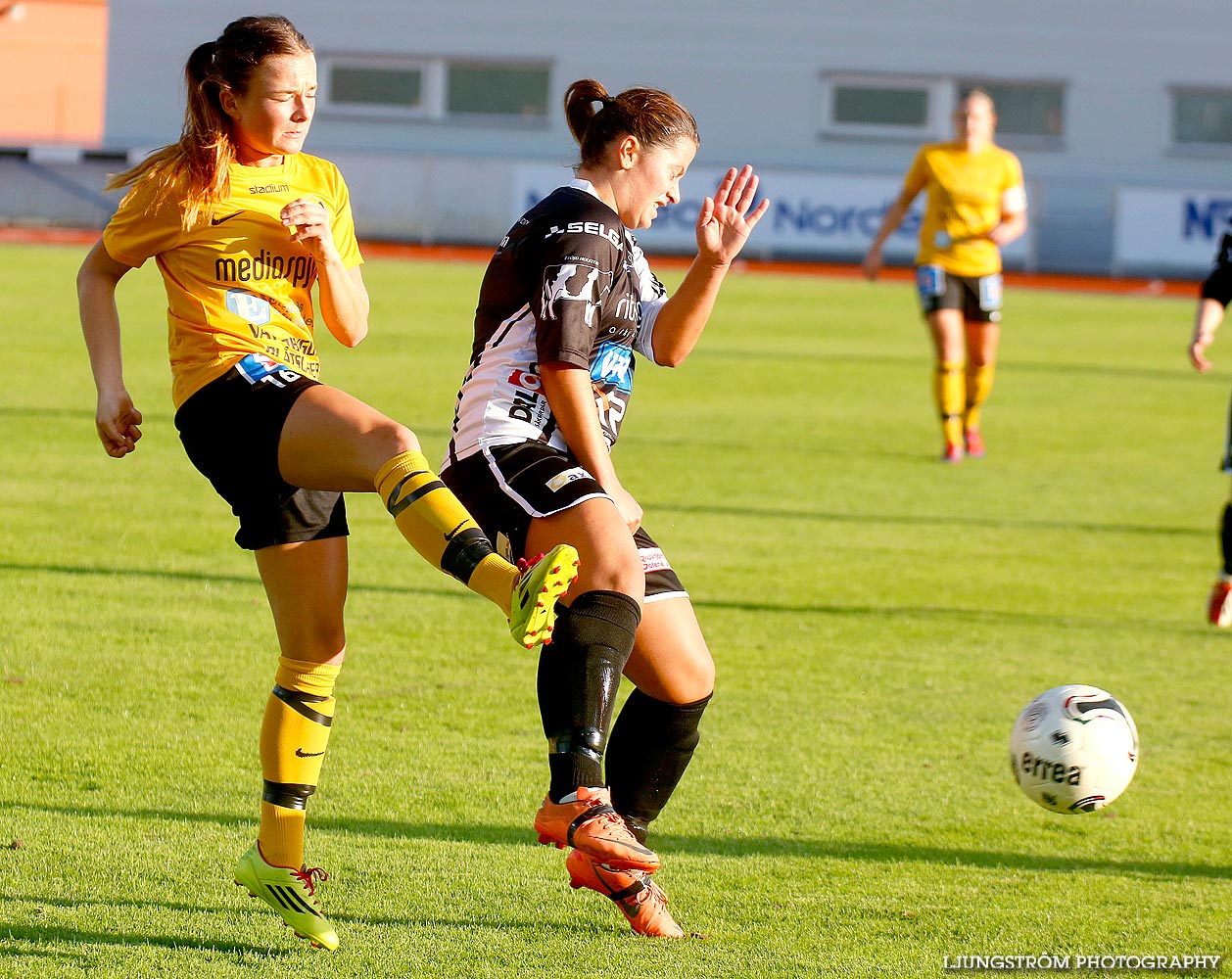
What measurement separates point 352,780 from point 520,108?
1311 inches

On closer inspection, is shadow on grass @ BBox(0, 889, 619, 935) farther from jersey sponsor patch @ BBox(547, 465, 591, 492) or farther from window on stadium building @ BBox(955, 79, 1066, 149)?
window on stadium building @ BBox(955, 79, 1066, 149)

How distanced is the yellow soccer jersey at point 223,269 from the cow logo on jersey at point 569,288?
57 cm

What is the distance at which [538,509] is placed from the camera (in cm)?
372

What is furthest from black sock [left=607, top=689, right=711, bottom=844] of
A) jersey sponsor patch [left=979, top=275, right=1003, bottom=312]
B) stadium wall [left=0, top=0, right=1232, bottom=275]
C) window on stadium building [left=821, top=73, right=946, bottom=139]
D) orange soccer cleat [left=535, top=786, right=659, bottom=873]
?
window on stadium building [left=821, top=73, right=946, bottom=139]

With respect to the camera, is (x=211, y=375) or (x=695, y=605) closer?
(x=211, y=375)

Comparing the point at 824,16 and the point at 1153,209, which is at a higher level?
the point at 824,16

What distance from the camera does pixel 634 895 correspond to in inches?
149

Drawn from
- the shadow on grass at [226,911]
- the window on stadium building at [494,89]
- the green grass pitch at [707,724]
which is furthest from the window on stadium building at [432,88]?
the shadow on grass at [226,911]

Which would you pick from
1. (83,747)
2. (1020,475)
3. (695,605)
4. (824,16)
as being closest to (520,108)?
(824,16)

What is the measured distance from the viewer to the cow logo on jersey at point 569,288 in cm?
373

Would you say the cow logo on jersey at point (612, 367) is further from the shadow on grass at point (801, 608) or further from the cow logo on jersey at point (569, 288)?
the shadow on grass at point (801, 608)

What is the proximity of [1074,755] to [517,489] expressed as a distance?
169 cm

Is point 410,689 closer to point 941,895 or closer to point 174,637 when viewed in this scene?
point 174,637

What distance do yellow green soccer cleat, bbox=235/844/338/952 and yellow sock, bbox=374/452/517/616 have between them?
79 centimetres
